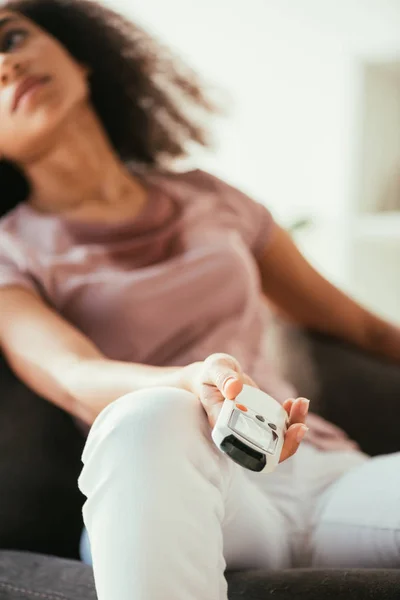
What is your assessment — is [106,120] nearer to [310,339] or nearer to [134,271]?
[134,271]

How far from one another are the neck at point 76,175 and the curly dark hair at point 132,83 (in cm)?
9

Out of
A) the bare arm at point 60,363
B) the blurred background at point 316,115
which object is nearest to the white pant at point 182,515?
the bare arm at point 60,363

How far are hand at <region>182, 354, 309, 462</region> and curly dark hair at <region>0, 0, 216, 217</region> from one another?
56cm

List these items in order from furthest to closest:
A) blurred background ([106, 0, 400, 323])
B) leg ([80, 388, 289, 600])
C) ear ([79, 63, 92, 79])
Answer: blurred background ([106, 0, 400, 323]) < ear ([79, 63, 92, 79]) < leg ([80, 388, 289, 600])

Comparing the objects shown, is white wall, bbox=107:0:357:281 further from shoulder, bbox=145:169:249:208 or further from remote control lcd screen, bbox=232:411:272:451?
remote control lcd screen, bbox=232:411:272:451

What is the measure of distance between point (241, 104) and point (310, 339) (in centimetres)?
114

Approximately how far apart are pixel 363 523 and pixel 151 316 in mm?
319

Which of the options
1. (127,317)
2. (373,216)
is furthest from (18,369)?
(373,216)

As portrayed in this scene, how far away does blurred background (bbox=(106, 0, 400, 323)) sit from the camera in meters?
1.78

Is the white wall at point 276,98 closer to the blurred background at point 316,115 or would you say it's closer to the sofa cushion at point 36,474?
the blurred background at point 316,115

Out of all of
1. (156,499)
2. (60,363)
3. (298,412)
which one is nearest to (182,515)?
(156,499)

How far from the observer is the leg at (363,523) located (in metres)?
0.56

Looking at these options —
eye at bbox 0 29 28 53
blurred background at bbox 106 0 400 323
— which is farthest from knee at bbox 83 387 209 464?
blurred background at bbox 106 0 400 323

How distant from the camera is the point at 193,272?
798 millimetres
